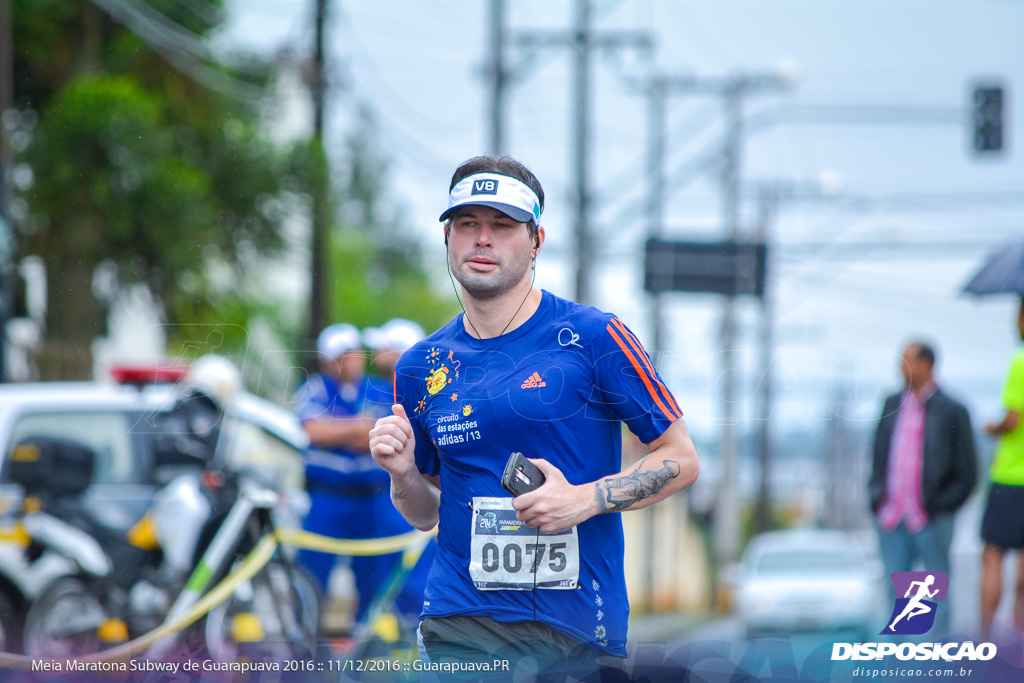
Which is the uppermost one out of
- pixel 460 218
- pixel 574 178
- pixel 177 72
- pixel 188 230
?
pixel 177 72

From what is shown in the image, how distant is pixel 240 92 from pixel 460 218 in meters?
12.5

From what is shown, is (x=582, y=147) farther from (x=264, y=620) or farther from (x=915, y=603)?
(x=915, y=603)

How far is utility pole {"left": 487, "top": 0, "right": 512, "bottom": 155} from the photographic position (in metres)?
13.7

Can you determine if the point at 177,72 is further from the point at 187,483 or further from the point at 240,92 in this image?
the point at 187,483

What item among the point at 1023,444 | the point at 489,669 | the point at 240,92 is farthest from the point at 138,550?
the point at 240,92

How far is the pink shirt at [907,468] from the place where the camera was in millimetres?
6195

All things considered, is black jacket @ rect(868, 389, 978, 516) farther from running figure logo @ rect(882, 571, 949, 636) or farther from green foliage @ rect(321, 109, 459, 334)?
green foliage @ rect(321, 109, 459, 334)

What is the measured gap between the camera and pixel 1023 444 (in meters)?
5.30

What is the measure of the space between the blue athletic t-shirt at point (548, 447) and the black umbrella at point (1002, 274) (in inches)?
117

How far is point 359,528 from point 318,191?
5204mm

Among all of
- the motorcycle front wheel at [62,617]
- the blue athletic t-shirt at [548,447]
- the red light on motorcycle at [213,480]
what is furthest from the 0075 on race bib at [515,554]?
the motorcycle front wheel at [62,617]

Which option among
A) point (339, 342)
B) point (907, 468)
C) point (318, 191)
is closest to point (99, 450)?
point (339, 342)

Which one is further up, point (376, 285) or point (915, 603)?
point (376, 285)

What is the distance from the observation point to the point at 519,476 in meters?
2.53
